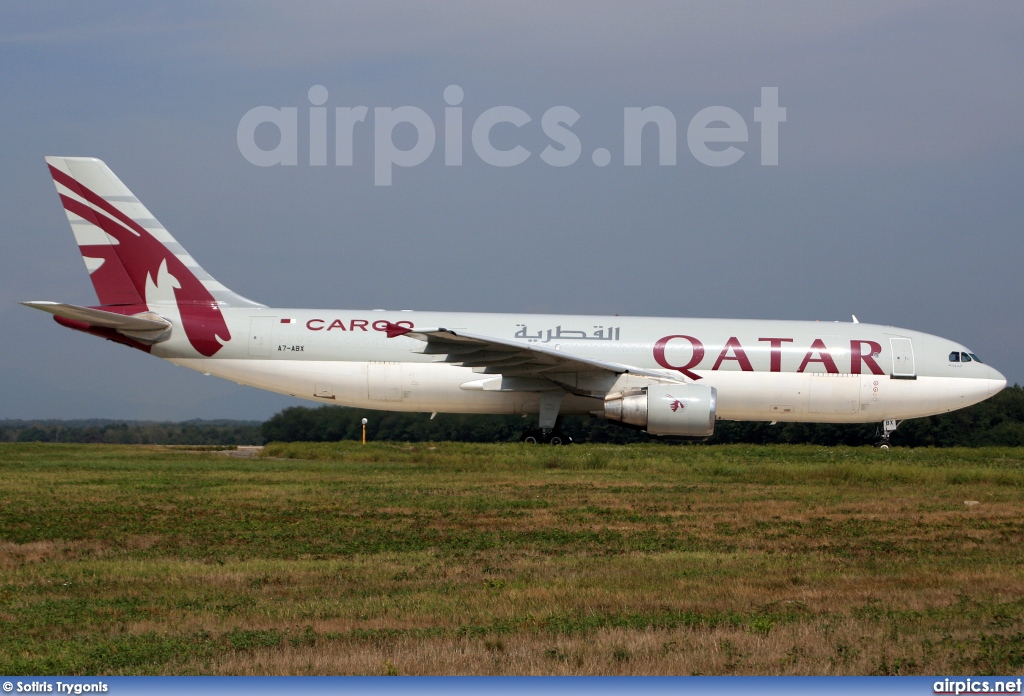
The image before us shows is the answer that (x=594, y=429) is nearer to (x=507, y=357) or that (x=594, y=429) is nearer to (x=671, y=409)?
(x=507, y=357)

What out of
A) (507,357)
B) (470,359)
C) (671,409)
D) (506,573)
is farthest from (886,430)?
(506,573)

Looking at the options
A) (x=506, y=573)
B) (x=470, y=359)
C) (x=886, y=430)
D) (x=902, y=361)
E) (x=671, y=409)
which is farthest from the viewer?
(x=886, y=430)

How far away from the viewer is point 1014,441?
32219 mm

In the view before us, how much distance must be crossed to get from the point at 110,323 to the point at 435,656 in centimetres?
1919

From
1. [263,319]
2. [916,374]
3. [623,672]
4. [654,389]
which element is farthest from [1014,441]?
[623,672]

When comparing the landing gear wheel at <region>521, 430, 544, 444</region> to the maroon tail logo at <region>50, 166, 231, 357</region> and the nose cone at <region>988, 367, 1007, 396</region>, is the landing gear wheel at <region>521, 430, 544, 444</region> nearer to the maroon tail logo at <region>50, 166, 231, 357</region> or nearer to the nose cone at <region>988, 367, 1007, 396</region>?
the maroon tail logo at <region>50, 166, 231, 357</region>

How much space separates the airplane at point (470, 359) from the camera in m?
23.4

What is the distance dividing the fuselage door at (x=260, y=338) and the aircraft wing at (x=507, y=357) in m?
2.63

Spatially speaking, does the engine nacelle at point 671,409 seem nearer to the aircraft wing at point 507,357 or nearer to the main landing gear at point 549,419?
the aircraft wing at point 507,357

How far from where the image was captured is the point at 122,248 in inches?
960

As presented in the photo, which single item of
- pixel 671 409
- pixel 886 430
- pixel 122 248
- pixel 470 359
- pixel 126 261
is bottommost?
pixel 886 430

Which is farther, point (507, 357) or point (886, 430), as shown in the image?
point (886, 430)

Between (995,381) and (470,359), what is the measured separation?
39.7 feet

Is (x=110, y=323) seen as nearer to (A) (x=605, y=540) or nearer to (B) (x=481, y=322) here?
(B) (x=481, y=322)
